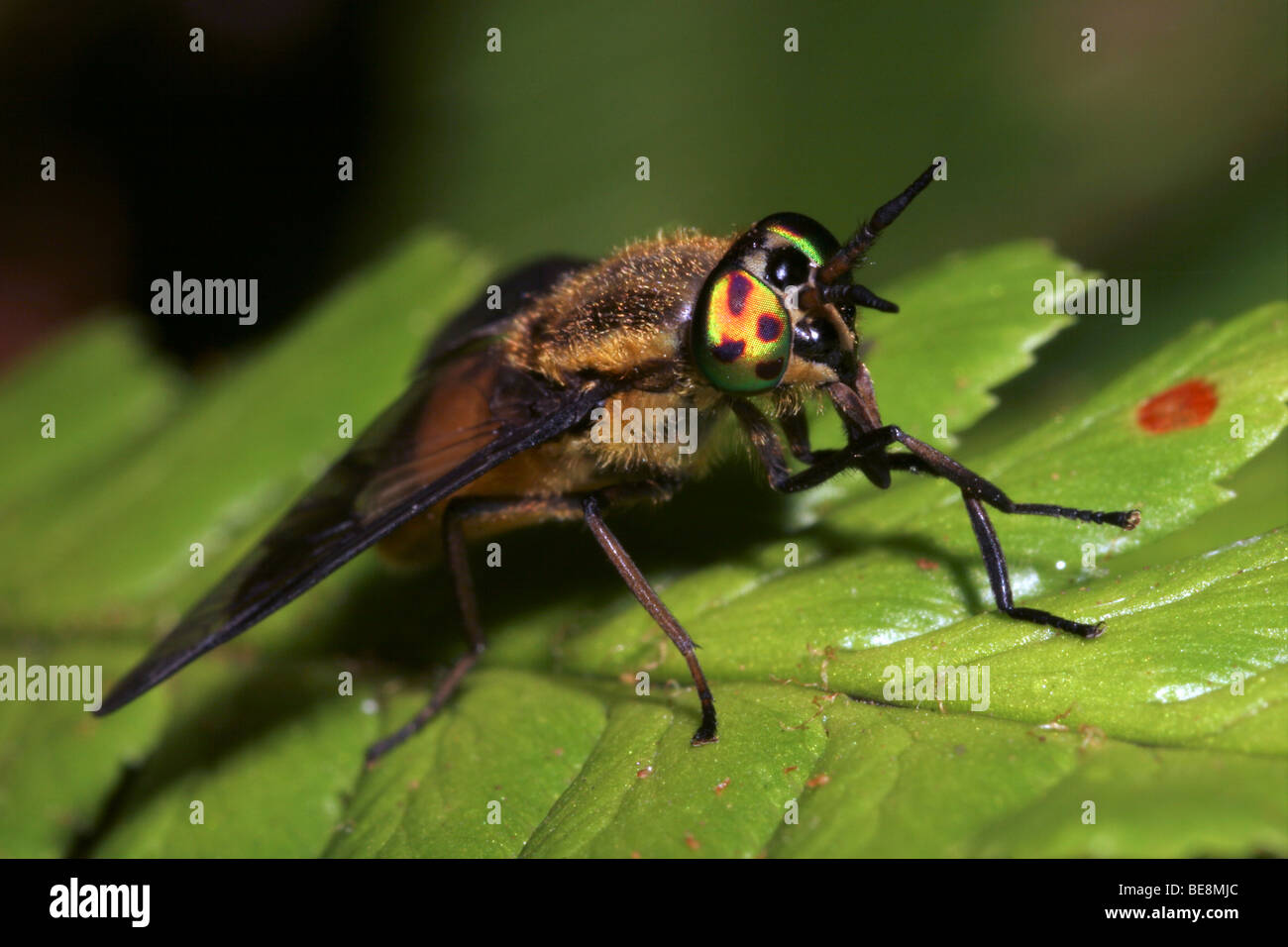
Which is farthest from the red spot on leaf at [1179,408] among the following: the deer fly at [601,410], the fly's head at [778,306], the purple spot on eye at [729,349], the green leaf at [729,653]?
the purple spot on eye at [729,349]

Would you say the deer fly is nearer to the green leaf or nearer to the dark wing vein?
the dark wing vein

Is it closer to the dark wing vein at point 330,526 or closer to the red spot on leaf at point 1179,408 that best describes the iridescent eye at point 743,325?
the dark wing vein at point 330,526

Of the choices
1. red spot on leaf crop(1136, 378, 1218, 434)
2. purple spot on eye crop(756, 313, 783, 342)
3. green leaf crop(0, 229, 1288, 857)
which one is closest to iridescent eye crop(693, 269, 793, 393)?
purple spot on eye crop(756, 313, 783, 342)

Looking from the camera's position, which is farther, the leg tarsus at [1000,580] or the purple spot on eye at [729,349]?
the purple spot on eye at [729,349]

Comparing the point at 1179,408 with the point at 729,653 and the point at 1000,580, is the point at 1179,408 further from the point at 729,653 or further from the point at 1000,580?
the point at 729,653

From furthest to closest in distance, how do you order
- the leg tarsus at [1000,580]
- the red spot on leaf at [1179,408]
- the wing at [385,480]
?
the wing at [385,480] < the red spot on leaf at [1179,408] < the leg tarsus at [1000,580]

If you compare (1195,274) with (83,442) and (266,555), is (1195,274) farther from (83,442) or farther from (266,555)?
(83,442)
